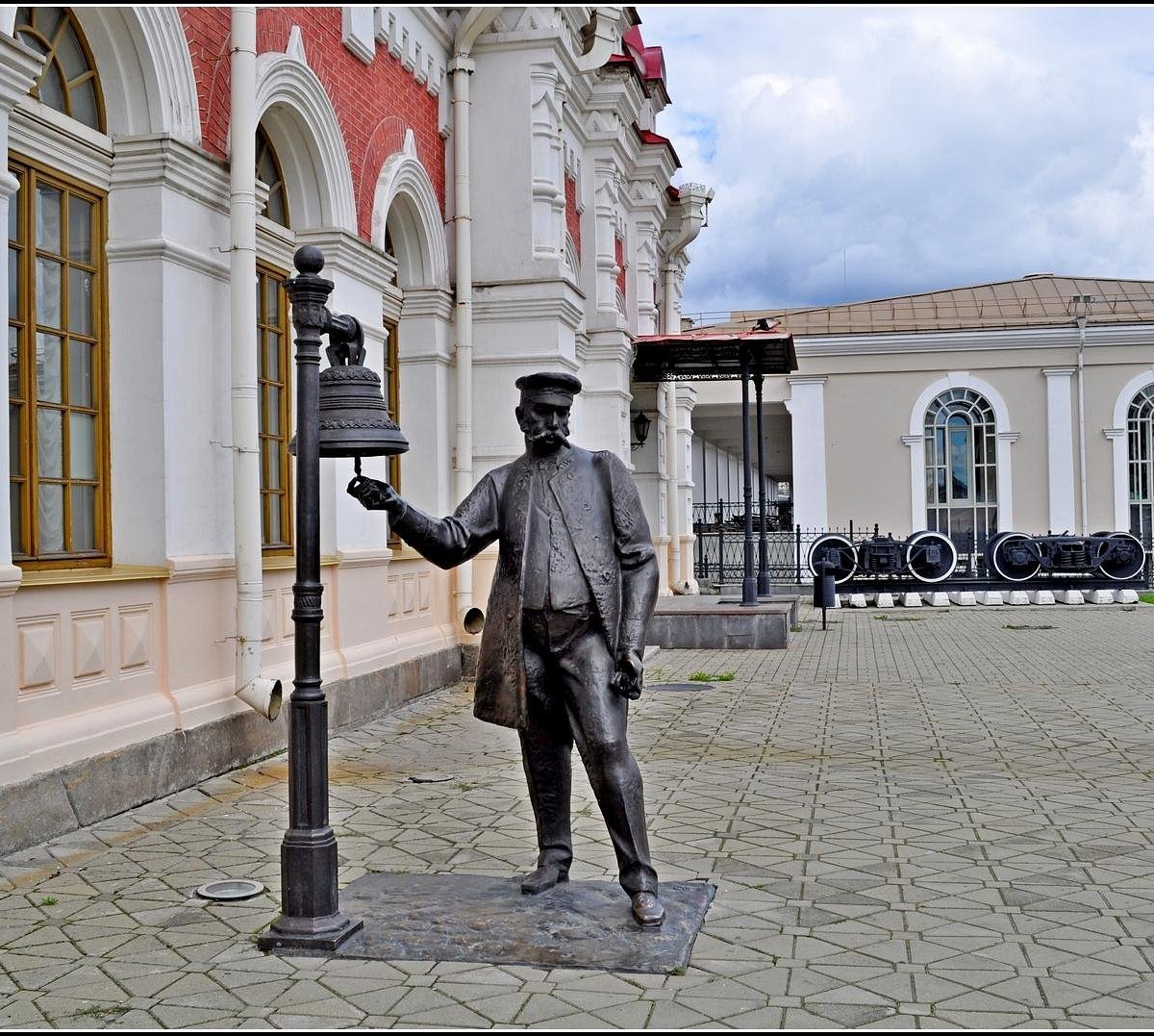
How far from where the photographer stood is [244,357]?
23.5 ft

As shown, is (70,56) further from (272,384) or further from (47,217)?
(272,384)

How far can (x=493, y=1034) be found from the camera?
3.35m

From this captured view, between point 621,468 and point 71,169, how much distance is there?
3.59 meters

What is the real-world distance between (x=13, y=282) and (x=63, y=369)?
529mm

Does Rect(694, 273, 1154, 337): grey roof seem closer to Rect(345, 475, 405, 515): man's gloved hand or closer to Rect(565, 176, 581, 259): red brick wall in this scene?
Rect(565, 176, 581, 259): red brick wall

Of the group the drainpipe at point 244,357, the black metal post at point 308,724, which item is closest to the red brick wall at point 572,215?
the drainpipe at point 244,357

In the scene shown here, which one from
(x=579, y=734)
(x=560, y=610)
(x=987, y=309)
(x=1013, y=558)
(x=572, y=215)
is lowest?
(x=579, y=734)

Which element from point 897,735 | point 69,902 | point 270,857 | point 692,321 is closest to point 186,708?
point 270,857

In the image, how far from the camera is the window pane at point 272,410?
8156 mm

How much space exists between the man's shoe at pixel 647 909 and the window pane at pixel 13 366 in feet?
12.1

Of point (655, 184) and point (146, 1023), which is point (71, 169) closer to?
point (146, 1023)

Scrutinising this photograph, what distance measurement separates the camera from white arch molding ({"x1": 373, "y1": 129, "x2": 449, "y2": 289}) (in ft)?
34.0

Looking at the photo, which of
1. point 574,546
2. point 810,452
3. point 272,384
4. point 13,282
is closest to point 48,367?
point 13,282

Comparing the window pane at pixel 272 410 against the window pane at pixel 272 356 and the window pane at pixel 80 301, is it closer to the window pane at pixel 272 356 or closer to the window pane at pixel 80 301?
the window pane at pixel 272 356
